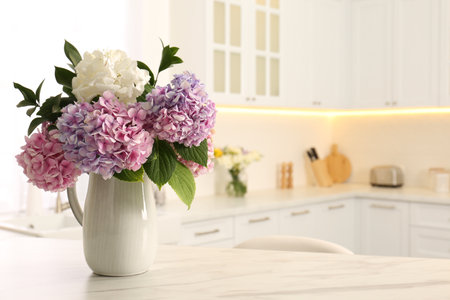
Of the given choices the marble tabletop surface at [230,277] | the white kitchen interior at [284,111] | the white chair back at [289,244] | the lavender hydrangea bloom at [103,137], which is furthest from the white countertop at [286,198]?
the lavender hydrangea bloom at [103,137]

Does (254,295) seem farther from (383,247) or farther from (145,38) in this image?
(383,247)

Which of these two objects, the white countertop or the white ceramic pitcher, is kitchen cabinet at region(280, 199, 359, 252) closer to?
the white countertop

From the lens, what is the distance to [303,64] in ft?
13.4

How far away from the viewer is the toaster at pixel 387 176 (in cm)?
423

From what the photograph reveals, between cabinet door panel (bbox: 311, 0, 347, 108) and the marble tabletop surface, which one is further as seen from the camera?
cabinet door panel (bbox: 311, 0, 347, 108)

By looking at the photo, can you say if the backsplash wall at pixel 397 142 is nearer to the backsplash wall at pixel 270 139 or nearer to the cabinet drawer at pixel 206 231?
the backsplash wall at pixel 270 139

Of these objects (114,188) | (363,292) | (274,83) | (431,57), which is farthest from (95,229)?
(431,57)

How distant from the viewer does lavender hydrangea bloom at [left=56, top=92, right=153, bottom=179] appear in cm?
97

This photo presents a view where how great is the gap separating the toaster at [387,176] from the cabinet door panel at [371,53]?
1.64 feet

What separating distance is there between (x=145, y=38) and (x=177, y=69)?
0.94ft

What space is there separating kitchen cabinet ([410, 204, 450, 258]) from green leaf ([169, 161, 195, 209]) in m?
2.95

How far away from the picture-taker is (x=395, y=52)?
4.18m

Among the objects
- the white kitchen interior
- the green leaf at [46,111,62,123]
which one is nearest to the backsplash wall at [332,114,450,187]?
the white kitchen interior

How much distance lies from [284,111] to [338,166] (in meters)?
0.75
